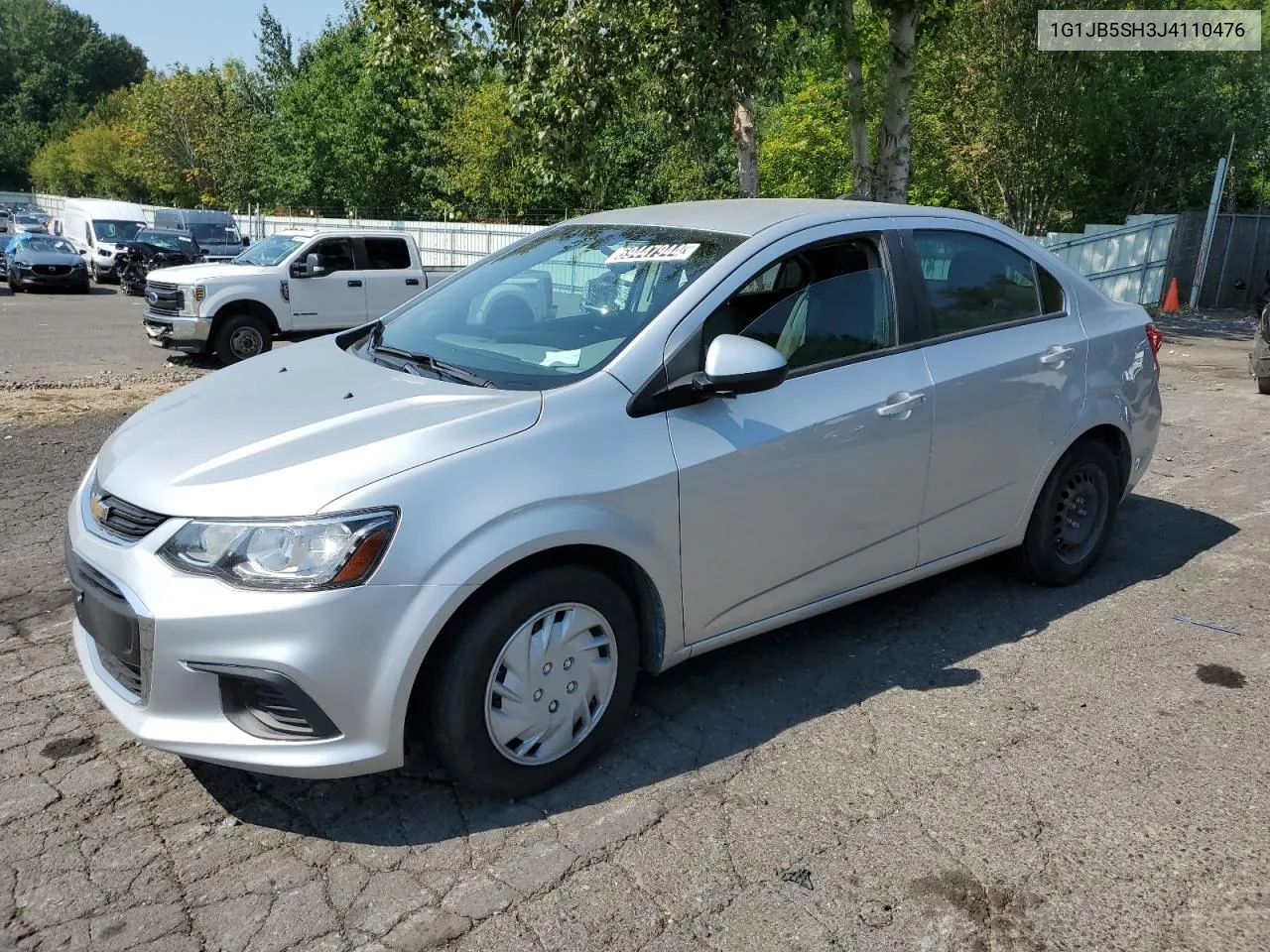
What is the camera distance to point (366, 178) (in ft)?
138

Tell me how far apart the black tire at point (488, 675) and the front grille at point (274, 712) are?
36 centimetres

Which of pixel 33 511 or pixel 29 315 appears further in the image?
pixel 29 315

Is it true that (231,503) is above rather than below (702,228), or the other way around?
below

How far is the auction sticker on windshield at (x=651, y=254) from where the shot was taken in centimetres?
381

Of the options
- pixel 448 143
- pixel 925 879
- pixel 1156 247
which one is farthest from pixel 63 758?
pixel 448 143

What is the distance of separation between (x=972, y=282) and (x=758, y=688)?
1.95 m

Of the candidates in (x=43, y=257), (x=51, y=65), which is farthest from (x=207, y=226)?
(x=51, y=65)

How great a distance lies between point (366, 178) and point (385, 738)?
42.3 meters

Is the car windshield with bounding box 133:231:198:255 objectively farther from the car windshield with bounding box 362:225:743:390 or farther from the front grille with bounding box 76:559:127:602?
the front grille with bounding box 76:559:127:602

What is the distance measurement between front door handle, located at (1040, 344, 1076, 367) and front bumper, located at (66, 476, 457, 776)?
9.65 ft

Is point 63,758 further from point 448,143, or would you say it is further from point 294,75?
point 294,75

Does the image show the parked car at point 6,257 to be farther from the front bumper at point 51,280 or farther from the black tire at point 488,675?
the black tire at point 488,675

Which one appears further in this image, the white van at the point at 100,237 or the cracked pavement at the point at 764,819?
the white van at the point at 100,237

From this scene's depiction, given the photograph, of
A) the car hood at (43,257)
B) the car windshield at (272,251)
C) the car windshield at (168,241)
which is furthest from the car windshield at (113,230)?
the car windshield at (272,251)
